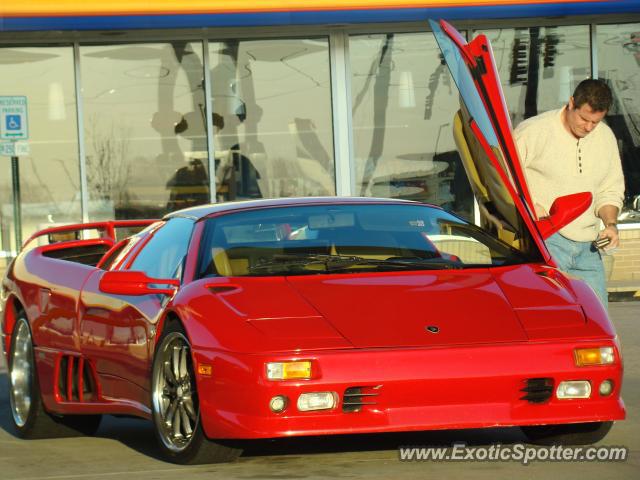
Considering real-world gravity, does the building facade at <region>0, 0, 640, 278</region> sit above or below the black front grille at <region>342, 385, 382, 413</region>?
above

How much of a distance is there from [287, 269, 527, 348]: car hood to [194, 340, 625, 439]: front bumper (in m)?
0.10

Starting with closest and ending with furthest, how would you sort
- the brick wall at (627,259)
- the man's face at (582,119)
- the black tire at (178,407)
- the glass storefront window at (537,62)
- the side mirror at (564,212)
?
the black tire at (178,407), the side mirror at (564,212), the man's face at (582,119), the brick wall at (627,259), the glass storefront window at (537,62)

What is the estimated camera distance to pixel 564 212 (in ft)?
24.4

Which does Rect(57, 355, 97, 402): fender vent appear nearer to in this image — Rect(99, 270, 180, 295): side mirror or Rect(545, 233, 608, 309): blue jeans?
Rect(99, 270, 180, 295): side mirror

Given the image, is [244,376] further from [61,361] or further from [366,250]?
[61,361]

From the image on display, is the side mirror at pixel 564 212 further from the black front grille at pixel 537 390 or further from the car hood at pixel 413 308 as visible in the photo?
the black front grille at pixel 537 390

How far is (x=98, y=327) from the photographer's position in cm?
743

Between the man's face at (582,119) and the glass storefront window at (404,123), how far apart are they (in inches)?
487

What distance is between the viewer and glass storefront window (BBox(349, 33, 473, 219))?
20.8 m

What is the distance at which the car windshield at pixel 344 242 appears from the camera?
6.89 metres

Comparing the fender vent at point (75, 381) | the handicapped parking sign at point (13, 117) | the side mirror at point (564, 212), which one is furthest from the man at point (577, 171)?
the handicapped parking sign at point (13, 117)

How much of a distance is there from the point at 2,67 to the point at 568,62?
772 centimetres

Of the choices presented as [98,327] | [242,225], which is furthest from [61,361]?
[242,225]

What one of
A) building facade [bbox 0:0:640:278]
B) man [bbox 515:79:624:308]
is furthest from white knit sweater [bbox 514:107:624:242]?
building facade [bbox 0:0:640:278]
